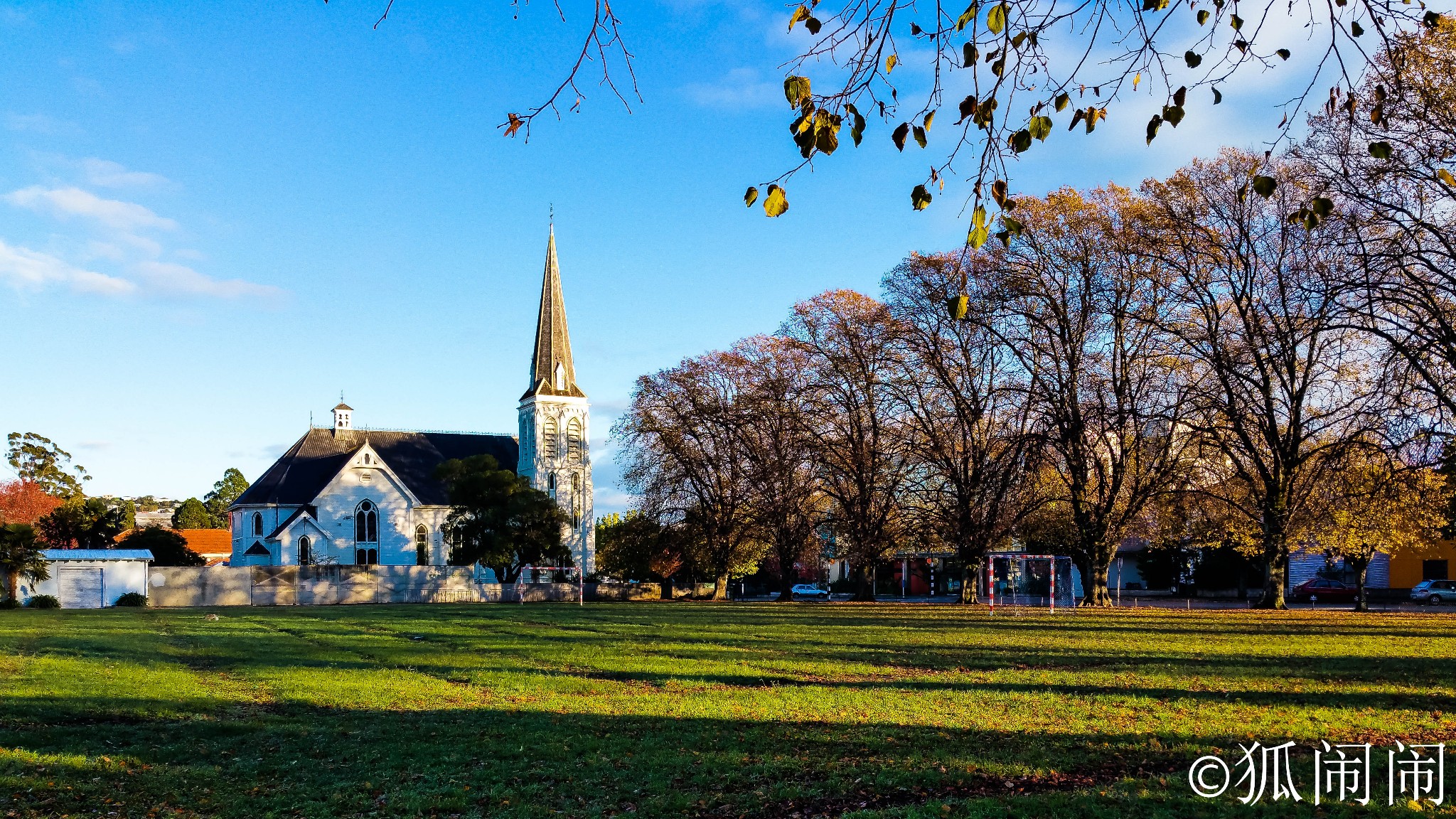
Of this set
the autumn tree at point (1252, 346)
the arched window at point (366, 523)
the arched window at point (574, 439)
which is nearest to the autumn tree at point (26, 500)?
the arched window at point (366, 523)

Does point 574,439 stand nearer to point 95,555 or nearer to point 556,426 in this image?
point 556,426

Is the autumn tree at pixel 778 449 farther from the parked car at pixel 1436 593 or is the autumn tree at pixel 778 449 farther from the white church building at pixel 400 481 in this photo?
the parked car at pixel 1436 593

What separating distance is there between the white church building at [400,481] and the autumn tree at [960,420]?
3596 cm

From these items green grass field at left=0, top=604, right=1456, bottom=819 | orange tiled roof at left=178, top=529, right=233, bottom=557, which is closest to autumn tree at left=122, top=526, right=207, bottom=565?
orange tiled roof at left=178, top=529, right=233, bottom=557

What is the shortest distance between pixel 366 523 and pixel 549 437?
16.6 m

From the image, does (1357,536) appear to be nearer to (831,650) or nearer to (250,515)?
(831,650)

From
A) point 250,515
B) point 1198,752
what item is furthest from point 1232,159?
point 250,515

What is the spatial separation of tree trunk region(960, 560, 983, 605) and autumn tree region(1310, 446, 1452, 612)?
1214 centimetres

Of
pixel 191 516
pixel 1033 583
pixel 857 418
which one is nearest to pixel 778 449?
pixel 857 418

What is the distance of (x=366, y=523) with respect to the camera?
265 ft

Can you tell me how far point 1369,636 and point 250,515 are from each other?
77321 mm

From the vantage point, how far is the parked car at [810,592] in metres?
68.0

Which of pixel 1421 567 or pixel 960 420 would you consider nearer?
pixel 960 420

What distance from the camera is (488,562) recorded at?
203ft
